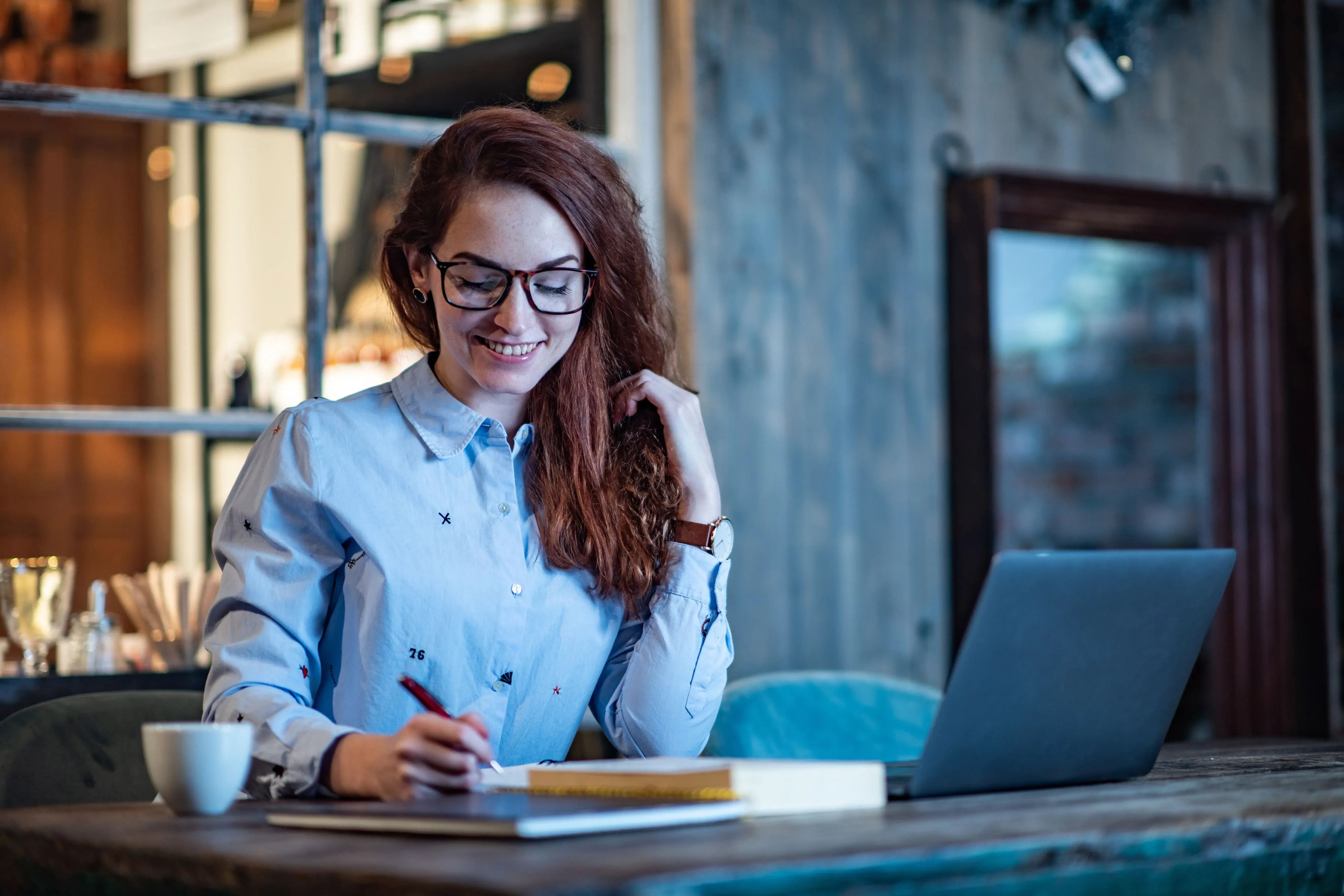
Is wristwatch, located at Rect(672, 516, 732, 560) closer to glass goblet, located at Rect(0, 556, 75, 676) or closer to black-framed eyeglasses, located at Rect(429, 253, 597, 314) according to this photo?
black-framed eyeglasses, located at Rect(429, 253, 597, 314)

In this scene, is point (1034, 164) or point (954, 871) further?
point (1034, 164)

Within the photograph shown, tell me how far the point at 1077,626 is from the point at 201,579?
5.86ft

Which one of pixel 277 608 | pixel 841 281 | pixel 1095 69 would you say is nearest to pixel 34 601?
pixel 277 608

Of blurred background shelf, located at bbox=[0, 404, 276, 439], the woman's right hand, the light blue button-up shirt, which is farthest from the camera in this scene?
blurred background shelf, located at bbox=[0, 404, 276, 439]

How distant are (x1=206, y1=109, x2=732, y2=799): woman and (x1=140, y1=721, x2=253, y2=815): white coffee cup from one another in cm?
26

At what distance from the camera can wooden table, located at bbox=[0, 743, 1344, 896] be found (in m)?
0.83

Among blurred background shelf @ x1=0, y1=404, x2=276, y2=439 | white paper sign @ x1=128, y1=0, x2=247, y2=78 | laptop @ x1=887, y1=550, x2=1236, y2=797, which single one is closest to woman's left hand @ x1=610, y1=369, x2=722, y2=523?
laptop @ x1=887, y1=550, x2=1236, y2=797

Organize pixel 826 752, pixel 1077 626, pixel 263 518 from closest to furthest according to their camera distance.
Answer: pixel 1077 626
pixel 263 518
pixel 826 752

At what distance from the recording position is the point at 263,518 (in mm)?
1557

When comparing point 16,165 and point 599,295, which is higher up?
point 16,165

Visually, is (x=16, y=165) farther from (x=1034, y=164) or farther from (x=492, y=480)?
(x=492, y=480)

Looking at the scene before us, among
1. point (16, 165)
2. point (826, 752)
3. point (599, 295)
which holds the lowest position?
point (826, 752)

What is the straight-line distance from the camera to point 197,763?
3.78 feet

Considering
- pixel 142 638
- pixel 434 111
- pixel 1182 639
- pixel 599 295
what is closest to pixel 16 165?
pixel 434 111
